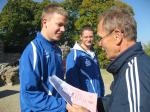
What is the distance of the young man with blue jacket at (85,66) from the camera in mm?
6500

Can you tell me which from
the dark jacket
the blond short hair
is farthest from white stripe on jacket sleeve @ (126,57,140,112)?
the blond short hair

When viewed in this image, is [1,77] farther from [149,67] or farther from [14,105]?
[149,67]

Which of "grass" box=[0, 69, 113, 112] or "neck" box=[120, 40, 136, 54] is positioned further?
"grass" box=[0, 69, 113, 112]

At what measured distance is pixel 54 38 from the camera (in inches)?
189

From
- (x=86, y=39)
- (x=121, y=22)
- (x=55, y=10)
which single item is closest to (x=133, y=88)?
(x=121, y=22)

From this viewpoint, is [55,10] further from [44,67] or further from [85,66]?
[85,66]

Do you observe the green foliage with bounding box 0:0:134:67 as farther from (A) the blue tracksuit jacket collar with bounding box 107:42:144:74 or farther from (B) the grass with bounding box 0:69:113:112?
(A) the blue tracksuit jacket collar with bounding box 107:42:144:74

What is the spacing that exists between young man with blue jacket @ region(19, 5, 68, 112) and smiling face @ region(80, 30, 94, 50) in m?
2.40

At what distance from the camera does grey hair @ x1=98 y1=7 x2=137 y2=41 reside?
3.23m

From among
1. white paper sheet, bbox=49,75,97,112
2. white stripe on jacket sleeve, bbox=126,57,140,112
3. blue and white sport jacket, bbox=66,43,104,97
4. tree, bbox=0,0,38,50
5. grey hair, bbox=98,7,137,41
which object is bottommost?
tree, bbox=0,0,38,50

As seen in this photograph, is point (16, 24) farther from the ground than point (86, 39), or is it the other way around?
Answer: point (86, 39)

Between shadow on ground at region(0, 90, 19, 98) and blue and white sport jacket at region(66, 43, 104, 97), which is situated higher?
blue and white sport jacket at region(66, 43, 104, 97)

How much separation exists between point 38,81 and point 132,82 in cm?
180

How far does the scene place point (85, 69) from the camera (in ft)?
22.3
